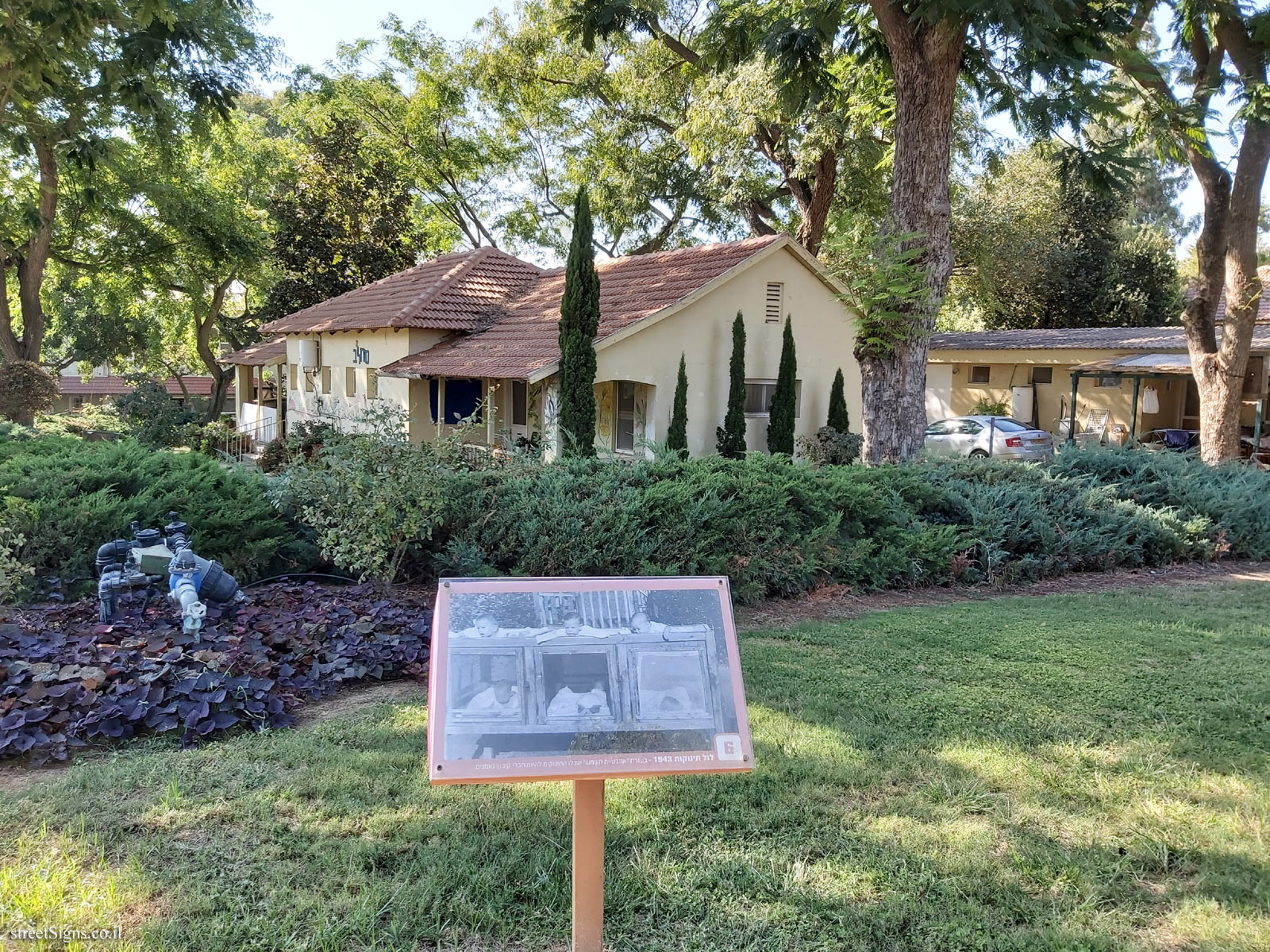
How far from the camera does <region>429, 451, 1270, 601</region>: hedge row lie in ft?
26.0

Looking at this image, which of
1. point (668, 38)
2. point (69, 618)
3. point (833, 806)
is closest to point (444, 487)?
point (69, 618)

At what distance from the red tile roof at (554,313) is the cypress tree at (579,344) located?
44 cm

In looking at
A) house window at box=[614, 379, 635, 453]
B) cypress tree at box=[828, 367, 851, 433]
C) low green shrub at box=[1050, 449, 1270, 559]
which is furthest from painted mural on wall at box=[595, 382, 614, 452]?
low green shrub at box=[1050, 449, 1270, 559]

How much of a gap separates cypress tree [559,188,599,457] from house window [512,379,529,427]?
3.65 metres

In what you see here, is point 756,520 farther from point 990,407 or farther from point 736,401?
point 990,407

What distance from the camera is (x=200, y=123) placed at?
1220 centimetres

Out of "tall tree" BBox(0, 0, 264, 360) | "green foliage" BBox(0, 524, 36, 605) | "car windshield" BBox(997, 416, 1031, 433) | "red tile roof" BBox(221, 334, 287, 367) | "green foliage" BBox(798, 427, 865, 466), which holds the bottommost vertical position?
"green foliage" BBox(0, 524, 36, 605)

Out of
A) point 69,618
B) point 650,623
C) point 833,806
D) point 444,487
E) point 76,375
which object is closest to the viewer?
point 650,623

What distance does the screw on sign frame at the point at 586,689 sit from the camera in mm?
2752

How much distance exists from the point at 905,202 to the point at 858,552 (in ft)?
18.3

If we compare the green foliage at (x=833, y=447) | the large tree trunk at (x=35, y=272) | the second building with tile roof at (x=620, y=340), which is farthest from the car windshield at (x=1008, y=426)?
the large tree trunk at (x=35, y=272)

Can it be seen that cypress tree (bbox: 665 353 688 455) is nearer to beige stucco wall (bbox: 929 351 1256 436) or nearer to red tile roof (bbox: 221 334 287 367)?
red tile roof (bbox: 221 334 287 367)

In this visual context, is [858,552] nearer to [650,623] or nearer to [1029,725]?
[1029,725]

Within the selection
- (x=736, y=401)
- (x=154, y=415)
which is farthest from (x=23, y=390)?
(x=736, y=401)
